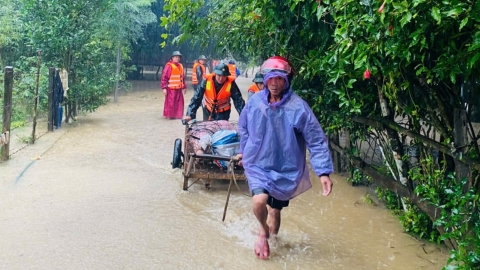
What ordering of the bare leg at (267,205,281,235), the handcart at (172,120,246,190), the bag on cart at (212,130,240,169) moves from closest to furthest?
the bare leg at (267,205,281,235) → the handcart at (172,120,246,190) → the bag on cart at (212,130,240,169)

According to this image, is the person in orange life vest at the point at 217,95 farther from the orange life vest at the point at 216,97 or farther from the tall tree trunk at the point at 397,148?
the tall tree trunk at the point at 397,148

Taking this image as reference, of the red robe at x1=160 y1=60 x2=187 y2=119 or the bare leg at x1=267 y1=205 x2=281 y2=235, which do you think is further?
the red robe at x1=160 y1=60 x2=187 y2=119

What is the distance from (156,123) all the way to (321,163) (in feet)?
28.6

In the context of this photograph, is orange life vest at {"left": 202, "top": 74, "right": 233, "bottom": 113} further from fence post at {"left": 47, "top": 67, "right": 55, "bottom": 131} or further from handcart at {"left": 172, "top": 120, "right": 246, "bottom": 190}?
fence post at {"left": 47, "top": 67, "right": 55, "bottom": 131}

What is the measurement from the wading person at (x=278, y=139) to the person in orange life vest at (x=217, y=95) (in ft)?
9.28

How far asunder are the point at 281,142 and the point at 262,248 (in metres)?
0.98

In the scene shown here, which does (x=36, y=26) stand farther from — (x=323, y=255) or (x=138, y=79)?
(x=138, y=79)

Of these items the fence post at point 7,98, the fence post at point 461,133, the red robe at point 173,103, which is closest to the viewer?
the fence post at point 461,133

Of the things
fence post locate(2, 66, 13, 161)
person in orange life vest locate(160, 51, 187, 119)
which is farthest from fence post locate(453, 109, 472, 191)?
person in orange life vest locate(160, 51, 187, 119)

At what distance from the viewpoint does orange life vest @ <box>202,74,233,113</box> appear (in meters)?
7.44

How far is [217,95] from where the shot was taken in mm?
7492

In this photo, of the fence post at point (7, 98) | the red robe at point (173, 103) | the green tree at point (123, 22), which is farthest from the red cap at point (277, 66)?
the green tree at point (123, 22)

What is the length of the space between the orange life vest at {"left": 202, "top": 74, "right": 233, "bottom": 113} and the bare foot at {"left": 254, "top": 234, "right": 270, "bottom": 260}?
332 cm

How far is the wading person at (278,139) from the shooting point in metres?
4.27
